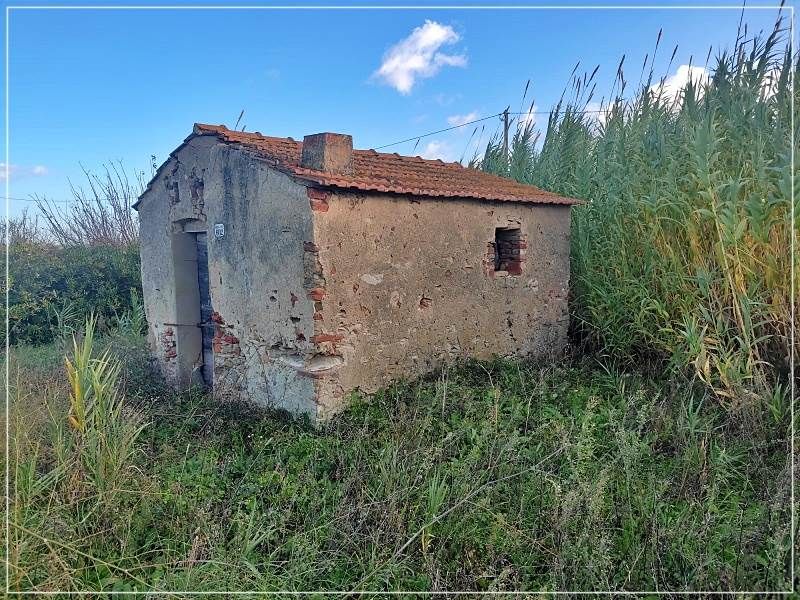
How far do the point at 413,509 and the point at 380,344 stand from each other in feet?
7.82

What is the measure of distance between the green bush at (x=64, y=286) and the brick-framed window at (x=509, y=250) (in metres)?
7.88

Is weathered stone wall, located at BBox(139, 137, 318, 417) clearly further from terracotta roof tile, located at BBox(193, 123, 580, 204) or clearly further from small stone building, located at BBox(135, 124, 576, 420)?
terracotta roof tile, located at BBox(193, 123, 580, 204)

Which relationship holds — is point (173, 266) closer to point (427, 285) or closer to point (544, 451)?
point (427, 285)

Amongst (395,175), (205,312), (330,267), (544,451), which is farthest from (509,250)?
(205,312)

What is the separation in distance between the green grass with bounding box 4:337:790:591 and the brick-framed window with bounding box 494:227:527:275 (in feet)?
8.07

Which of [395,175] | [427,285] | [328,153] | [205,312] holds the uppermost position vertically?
[328,153]

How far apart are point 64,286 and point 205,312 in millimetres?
6478

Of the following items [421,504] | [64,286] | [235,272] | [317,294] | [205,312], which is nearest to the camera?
[421,504]

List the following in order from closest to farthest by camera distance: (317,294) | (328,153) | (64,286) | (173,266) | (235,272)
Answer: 1. (317,294)
2. (328,153)
3. (235,272)
4. (173,266)
5. (64,286)

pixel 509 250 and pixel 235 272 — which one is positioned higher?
pixel 509 250

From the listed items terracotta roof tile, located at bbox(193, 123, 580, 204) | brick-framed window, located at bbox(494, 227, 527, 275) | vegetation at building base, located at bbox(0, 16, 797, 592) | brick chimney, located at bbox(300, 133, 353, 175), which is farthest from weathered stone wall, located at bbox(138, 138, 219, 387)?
brick-framed window, located at bbox(494, 227, 527, 275)

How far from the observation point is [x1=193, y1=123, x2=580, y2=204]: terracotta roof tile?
550cm

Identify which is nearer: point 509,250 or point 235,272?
point 235,272

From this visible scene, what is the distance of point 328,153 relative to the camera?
5.53m
